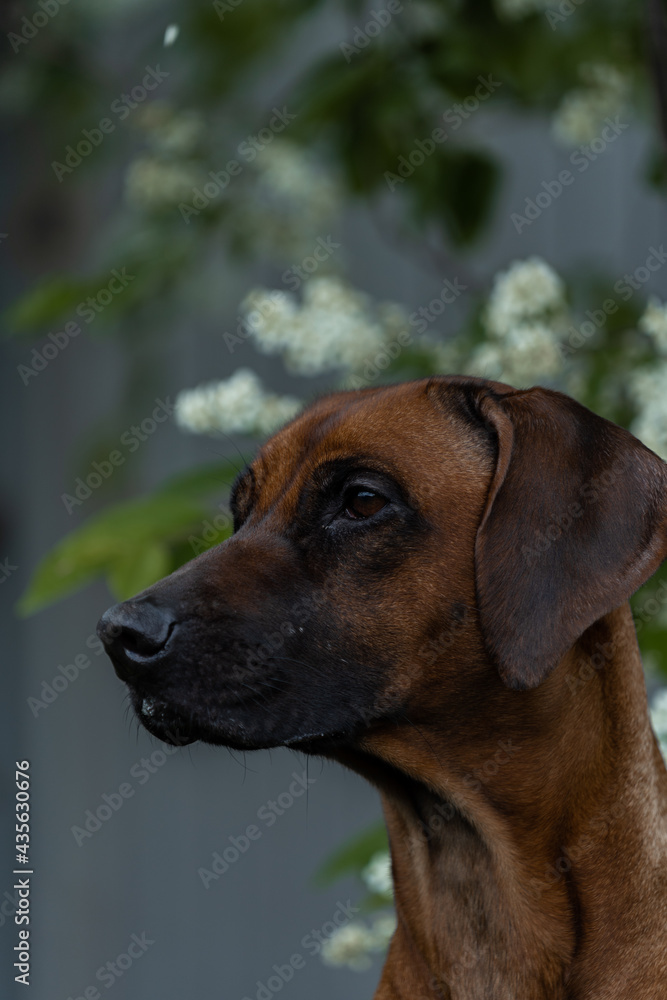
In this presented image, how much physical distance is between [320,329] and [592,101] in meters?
1.32

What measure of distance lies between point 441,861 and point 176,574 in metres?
0.84

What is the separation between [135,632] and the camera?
2.01m

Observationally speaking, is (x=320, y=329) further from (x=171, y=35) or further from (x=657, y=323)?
(x=171, y=35)

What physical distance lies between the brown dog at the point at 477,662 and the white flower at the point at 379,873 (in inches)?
27.1

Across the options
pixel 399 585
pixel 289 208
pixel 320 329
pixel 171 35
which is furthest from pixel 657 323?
pixel 171 35

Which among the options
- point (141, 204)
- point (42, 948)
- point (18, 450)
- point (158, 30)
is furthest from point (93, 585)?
point (158, 30)

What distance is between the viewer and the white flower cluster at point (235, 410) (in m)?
3.21

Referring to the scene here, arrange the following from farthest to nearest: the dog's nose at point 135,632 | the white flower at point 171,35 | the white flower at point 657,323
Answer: the white flower at point 171,35 → the white flower at point 657,323 → the dog's nose at point 135,632

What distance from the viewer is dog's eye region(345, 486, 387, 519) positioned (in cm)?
222

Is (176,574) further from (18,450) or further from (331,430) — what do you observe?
(18,450)

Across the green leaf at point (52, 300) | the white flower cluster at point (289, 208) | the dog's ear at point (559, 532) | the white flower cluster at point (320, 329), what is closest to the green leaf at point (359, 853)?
the dog's ear at point (559, 532)

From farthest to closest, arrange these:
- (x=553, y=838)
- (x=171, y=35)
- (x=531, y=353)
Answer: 1. (x=171, y=35)
2. (x=531, y=353)
3. (x=553, y=838)

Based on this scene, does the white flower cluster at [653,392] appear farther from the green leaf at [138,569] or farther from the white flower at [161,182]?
the white flower at [161,182]

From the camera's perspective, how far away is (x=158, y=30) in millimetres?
4734
